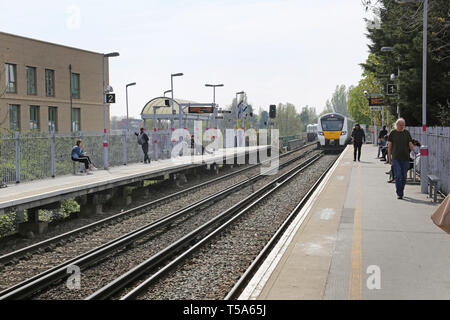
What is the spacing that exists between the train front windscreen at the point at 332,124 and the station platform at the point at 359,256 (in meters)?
29.4

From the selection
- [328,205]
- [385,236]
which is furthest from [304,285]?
[328,205]

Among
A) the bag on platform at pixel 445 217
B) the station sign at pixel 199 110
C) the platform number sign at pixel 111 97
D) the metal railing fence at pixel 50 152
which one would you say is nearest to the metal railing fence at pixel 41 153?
the metal railing fence at pixel 50 152

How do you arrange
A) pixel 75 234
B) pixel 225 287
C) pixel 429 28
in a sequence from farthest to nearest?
1. pixel 429 28
2. pixel 75 234
3. pixel 225 287

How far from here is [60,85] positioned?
4594 cm

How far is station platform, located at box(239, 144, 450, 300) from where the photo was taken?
601 centimetres

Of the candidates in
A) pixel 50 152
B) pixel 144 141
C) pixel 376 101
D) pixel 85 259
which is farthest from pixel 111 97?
pixel 376 101

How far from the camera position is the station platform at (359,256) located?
601 cm

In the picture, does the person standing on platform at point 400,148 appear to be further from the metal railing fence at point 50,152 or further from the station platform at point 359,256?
the metal railing fence at point 50,152

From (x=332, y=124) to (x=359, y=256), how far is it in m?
35.3

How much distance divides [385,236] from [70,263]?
17.3ft

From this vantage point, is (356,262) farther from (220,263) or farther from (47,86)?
(47,86)

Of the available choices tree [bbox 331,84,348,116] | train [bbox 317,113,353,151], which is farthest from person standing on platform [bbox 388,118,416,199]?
tree [bbox 331,84,348,116]

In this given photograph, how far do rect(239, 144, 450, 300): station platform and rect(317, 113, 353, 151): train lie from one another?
29406 millimetres
